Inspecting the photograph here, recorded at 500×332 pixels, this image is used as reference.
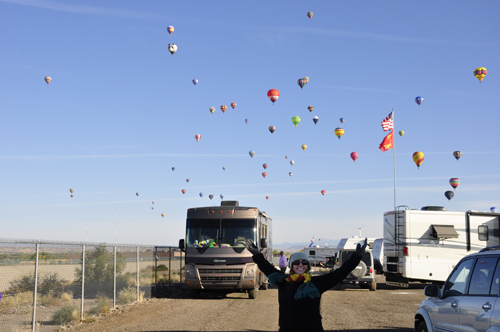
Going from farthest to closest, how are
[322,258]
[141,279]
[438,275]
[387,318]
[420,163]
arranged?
1. [420,163]
2. [322,258]
3. [141,279]
4. [438,275]
5. [387,318]

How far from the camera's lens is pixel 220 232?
19766 mm

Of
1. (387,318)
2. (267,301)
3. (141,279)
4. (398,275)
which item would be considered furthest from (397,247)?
(141,279)

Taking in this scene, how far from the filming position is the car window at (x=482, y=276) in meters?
6.38

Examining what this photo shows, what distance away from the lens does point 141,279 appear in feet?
82.8

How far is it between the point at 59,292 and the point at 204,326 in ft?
31.5

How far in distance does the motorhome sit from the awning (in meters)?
7.84

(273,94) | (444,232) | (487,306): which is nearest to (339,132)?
(273,94)

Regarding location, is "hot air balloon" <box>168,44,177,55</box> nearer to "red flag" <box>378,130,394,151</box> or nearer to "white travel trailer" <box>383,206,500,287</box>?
"red flag" <box>378,130,394,151</box>

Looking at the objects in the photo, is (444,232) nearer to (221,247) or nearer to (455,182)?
(221,247)

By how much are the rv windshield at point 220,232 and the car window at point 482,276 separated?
1304 centimetres

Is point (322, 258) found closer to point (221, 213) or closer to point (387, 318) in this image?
point (221, 213)

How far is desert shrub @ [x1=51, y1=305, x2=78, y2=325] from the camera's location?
1385cm

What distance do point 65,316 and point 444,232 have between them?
15.8 metres

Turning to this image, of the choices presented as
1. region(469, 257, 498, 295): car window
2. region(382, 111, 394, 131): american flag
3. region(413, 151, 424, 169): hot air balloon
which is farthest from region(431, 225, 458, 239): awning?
region(413, 151, 424, 169): hot air balloon
